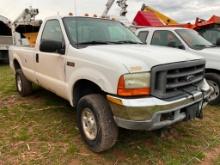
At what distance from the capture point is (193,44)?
6434 mm

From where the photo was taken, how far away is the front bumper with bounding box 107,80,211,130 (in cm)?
303

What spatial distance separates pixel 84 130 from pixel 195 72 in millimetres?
1756

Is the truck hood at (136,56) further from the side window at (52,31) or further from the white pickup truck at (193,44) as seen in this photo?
the white pickup truck at (193,44)

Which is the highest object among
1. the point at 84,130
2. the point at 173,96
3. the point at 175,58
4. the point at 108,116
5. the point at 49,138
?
the point at 175,58

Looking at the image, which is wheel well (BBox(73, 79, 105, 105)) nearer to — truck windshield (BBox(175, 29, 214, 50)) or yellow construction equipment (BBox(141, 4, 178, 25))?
truck windshield (BBox(175, 29, 214, 50))

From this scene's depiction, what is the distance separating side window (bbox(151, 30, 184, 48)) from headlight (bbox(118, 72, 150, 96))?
3.72 m

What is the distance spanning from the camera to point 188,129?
15.0 feet

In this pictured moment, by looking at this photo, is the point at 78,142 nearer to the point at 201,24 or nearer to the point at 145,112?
the point at 145,112

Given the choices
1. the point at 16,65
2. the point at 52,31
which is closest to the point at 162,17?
the point at 16,65

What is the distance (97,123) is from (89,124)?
1.04 ft

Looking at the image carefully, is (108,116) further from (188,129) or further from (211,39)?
(211,39)

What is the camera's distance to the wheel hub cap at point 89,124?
11.9 ft

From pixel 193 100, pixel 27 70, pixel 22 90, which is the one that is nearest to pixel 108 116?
pixel 193 100

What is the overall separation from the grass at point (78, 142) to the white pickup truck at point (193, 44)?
2.42ft
